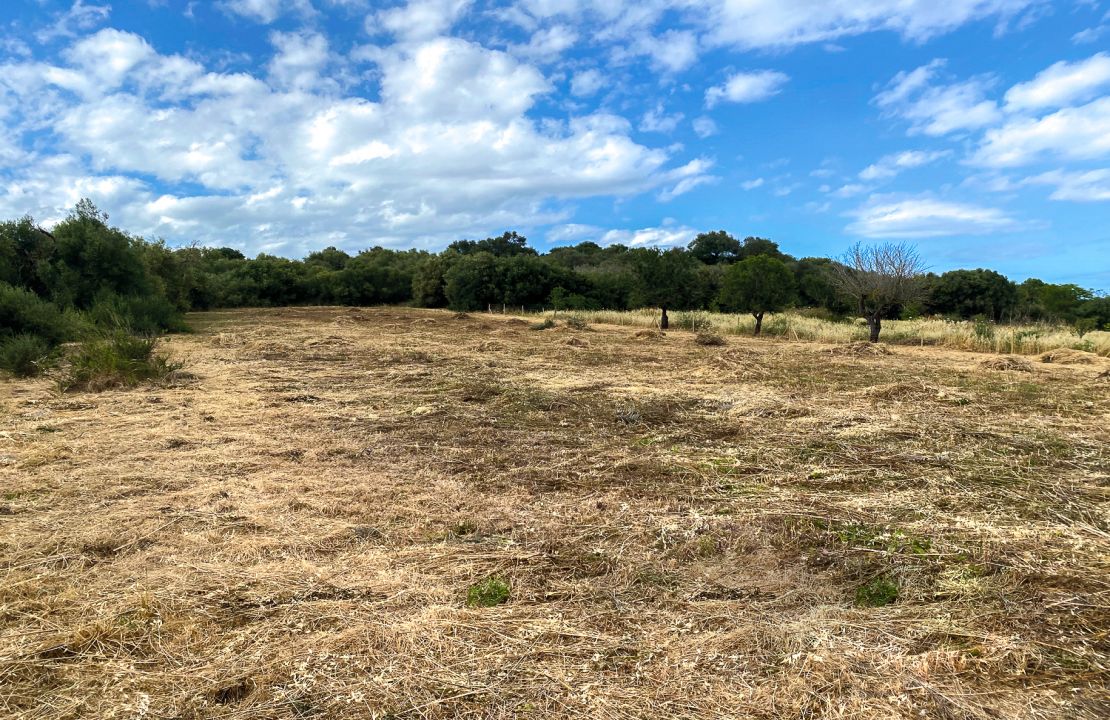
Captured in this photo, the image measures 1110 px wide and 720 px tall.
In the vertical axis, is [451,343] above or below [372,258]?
below

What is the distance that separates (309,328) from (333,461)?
20098 mm

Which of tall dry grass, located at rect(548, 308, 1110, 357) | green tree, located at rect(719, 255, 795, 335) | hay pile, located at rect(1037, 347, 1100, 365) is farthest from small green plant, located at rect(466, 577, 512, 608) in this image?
green tree, located at rect(719, 255, 795, 335)

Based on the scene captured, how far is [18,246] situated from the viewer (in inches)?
728

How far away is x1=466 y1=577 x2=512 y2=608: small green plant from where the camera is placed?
9.12ft

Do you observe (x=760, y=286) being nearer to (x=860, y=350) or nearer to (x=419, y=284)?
(x=860, y=350)

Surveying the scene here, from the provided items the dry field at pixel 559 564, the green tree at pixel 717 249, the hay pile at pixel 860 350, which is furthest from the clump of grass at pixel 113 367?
the green tree at pixel 717 249

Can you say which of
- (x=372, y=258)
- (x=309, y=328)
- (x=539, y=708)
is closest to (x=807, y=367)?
(x=539, y=708)

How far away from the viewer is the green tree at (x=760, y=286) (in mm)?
20156

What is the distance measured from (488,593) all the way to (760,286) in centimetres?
1927

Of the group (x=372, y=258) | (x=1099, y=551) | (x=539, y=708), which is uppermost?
(x=372, y=258)

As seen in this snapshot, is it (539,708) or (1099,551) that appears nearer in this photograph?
(539,708)

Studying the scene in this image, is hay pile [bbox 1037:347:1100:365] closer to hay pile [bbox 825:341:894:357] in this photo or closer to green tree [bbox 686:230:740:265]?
hay pile [bbox 825:341:894:357]

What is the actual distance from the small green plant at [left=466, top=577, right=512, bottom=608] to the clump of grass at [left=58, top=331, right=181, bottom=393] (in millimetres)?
8601

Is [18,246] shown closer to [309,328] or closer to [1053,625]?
[309,328]
